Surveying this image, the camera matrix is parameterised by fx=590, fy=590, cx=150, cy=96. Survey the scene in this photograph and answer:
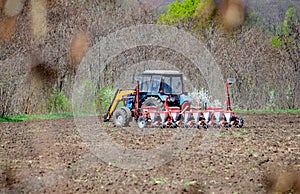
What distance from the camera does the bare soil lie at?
587cm

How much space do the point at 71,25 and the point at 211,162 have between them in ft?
41.6

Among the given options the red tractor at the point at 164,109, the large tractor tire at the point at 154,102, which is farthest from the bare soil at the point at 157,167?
the large tractor tire at the point at 154,102

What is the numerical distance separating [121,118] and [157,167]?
6160 mm

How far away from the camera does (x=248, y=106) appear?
20000 mm

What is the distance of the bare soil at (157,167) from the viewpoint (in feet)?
19.2

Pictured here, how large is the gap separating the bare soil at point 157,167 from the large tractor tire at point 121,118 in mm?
1764

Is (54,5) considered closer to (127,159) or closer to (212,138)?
(212,138)


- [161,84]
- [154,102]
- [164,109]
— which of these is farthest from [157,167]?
[161,84]

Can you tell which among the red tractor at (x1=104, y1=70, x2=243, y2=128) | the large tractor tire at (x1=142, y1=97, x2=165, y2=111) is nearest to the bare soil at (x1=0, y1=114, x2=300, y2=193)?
the red tractor at (x1=104, y1=70, x2=243, y2=128)

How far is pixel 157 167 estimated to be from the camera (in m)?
7.14

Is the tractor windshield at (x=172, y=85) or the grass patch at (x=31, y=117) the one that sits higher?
the tractor windshield at (x=172, y=85)

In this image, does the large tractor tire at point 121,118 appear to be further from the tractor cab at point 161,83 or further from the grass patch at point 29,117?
the grass patch at point 29,117

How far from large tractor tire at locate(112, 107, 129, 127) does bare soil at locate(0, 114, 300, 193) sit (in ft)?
5.79

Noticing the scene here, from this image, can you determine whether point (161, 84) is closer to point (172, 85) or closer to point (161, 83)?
point (161, 83)
